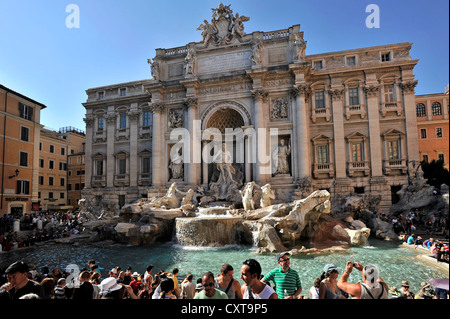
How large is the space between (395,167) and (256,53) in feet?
44.8

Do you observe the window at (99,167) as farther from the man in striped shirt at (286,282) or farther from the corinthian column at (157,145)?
the man in striped shirt at (286,282)

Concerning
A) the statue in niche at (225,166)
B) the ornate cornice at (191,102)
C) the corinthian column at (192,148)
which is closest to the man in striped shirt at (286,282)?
the statue in niche at (225,166)

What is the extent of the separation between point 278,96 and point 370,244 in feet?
42.2

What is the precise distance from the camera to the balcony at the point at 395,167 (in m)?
20.0

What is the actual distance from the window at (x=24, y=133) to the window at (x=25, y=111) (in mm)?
870

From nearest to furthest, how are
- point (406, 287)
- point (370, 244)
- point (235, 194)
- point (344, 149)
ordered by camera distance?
point (406, 287)
point (370, 244)
point (235, 194)
point (344, 149)

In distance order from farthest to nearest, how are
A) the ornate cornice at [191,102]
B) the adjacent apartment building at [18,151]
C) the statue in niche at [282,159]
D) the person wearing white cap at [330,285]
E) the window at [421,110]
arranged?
the window at [421,110] < the ornate cornice at [191,102] < the statue in niche at [282,159] < the adjacent apartment building at [18,151] < the person wearing white cap at [330,285]

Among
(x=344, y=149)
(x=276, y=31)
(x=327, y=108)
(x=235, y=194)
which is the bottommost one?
(x=235, y=194)

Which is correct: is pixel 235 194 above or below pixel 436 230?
above

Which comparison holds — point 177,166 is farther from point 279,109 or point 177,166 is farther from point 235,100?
point 279,109

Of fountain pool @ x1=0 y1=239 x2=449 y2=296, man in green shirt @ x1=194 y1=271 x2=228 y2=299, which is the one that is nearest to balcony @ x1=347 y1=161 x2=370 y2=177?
fountain pool @ x1=0 y1=239 x2=449 y2=296

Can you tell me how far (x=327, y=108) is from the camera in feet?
71.2
